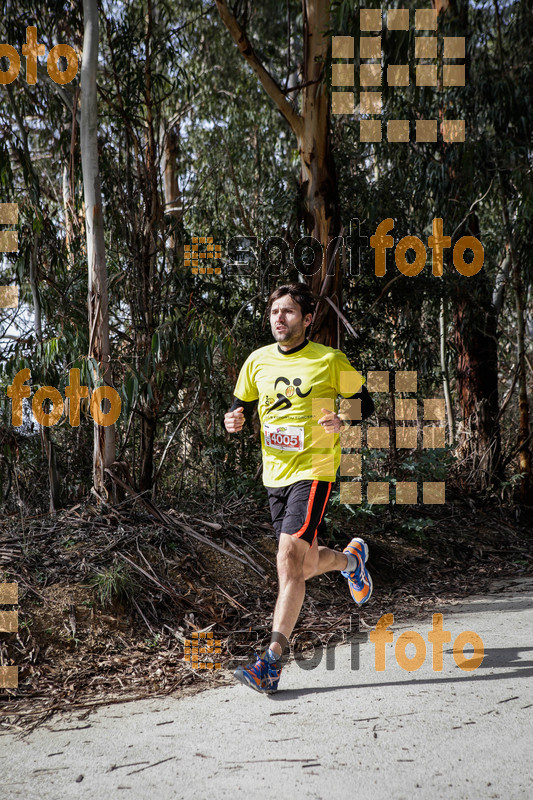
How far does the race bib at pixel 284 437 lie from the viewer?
4211 mm

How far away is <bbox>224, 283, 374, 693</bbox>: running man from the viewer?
159 inches

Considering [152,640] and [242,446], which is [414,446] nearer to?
[242,446]

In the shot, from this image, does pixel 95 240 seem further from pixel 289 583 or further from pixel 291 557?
pixel 289 583

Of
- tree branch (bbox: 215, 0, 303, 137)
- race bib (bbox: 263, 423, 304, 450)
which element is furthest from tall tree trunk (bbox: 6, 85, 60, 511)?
race bib (bbox: 263, 423, 304, 450)

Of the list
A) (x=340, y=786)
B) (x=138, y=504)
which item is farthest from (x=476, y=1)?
(x=340, y=786)

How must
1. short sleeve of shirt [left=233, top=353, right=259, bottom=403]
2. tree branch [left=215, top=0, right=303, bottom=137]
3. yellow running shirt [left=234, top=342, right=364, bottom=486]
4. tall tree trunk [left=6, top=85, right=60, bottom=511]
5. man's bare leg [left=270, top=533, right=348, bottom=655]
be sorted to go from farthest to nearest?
tree branch [left=215, top=0, right=303, bottom=137] → tall tree trunk [left=6, top=85, right=60, bottom=511] → short sleeve of shirt [left=233, top=353, right=259, bottom=403] → yellow running shirt [left=234, top=342, right=364, bottom=486] → man's bare leg [left=270, top=533, right=348, bottom=655]

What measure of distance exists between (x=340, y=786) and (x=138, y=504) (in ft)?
11.9

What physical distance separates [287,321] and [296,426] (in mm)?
626

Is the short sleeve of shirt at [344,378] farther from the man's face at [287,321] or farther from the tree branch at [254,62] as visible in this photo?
the tree branch at [254,62]

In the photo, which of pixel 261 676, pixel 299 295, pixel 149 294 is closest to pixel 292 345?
pixel 299 295

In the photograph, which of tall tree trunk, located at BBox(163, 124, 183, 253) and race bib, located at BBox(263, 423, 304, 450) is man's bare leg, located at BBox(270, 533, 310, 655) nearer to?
race bib, located at BBox(263, 423, 304, 450)

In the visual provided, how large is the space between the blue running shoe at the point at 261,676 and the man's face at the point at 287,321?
1.80 m

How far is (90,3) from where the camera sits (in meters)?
6.16

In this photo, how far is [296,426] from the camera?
4.21 metres
